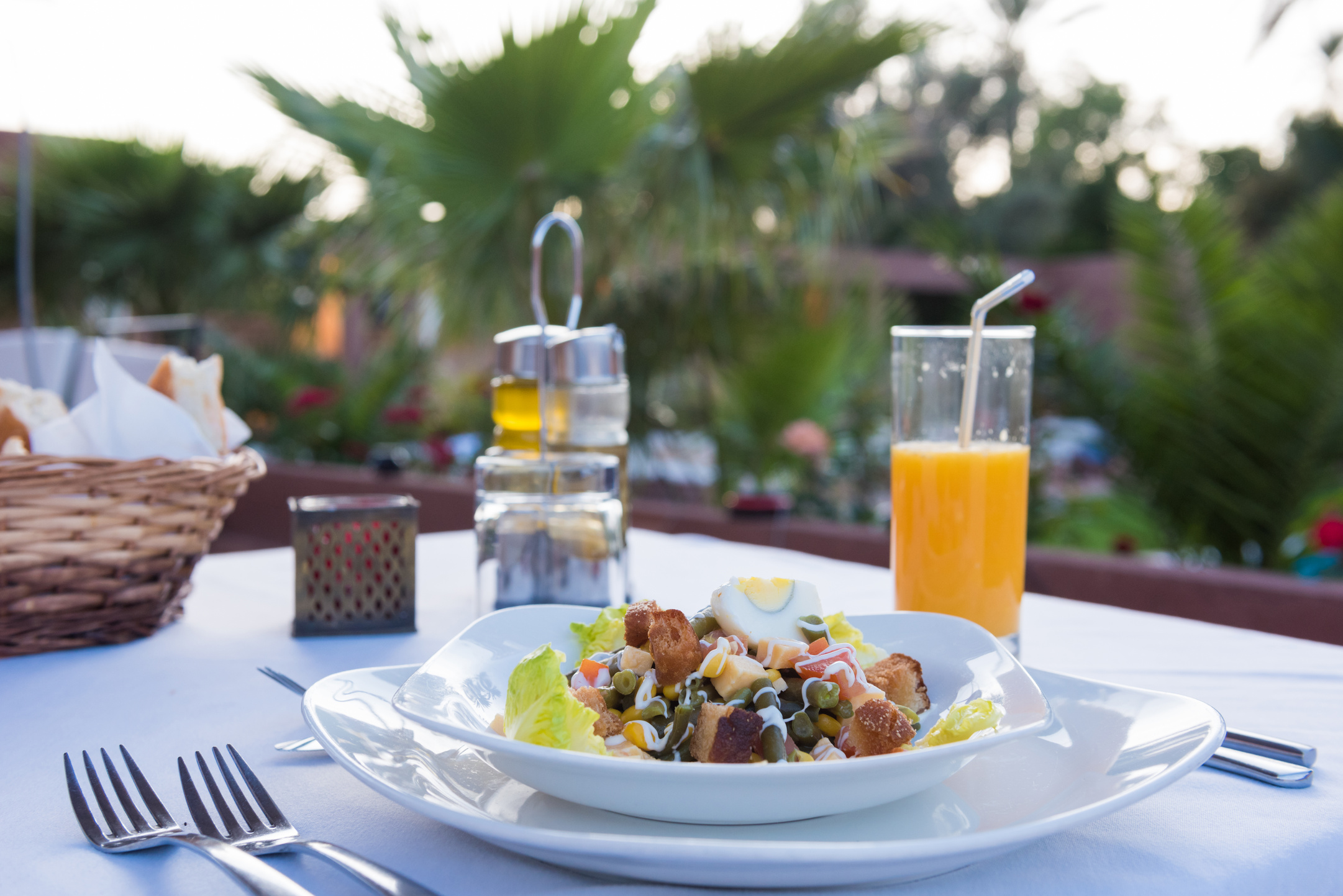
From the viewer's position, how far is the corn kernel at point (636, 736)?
1.87 feet

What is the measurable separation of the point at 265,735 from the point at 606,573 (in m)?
0.42

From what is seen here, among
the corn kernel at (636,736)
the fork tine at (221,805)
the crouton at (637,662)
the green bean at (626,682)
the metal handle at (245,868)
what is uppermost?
the crouton at (637,662)

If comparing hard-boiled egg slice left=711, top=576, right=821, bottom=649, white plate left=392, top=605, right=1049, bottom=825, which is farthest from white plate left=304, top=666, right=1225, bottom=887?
hard-boiled egg slice left=711, top=576, right=821, bottom=649

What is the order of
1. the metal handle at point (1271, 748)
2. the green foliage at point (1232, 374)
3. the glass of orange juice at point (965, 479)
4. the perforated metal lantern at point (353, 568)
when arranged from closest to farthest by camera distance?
the metal handle at point (1271, 748), the glass of orange juice at point (965, 479), the perforated metal lantern at point (353, 568), the green foliage at point (1232, 374)

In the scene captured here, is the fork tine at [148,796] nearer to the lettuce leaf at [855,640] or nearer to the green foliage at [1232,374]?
the lettuce leaf at [855,640]

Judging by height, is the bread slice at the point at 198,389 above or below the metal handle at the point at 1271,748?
above

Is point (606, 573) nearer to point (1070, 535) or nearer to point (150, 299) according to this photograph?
point (1070, 535)

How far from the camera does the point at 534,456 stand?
1.16 m

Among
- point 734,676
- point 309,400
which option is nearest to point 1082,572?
point 734,676

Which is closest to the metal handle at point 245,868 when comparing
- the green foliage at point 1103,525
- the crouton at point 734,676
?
the crouton at point 734,676

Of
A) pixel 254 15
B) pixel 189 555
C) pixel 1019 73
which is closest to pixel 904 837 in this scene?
pixel 189 555

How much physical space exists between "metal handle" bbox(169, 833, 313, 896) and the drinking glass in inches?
22.5

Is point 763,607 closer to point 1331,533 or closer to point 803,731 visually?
point 803,731

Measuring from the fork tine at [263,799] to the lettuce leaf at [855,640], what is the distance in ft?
1.15
